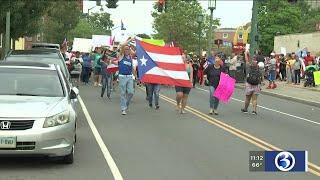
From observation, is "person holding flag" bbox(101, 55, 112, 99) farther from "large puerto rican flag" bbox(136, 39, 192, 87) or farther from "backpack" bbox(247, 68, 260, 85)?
"backpack" bbox(247, 68, 260, 85)

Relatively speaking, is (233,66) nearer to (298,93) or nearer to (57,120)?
(298,93)

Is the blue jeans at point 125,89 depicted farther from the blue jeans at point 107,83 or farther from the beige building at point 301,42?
the beige building at point 301,42

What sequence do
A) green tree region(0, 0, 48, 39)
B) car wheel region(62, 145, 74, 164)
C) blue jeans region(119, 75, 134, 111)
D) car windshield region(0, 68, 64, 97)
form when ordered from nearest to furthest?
car wheel region(62, 145, 74, 164)
car windshield region(0, 68, 64, 97)
blue jeans region(119, 75, 134, 111)
green tree region(0, 0, 48, 39)

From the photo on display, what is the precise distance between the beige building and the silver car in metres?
45.8

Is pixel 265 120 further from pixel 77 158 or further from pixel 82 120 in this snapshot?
pixel 77 158

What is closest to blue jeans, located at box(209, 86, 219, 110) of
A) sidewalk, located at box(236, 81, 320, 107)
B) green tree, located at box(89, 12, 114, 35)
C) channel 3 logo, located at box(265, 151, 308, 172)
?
sidewalk, located at box(236, 81, 320, 107)

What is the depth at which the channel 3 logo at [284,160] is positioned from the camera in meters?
6.73

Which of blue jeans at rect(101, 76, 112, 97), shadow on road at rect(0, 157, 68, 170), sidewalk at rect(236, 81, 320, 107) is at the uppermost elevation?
blue jeans at rect(101, 76, 112, 97)

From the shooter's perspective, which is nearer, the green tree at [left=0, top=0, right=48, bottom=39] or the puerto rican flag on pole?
the puerto rican flag on pole

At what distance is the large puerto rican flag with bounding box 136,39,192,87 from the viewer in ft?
59.5

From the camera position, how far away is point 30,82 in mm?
10414

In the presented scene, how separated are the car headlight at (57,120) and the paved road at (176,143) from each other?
2.17 feet

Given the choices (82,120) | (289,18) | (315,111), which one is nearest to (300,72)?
(315,111)

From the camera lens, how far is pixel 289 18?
96.6 meters
